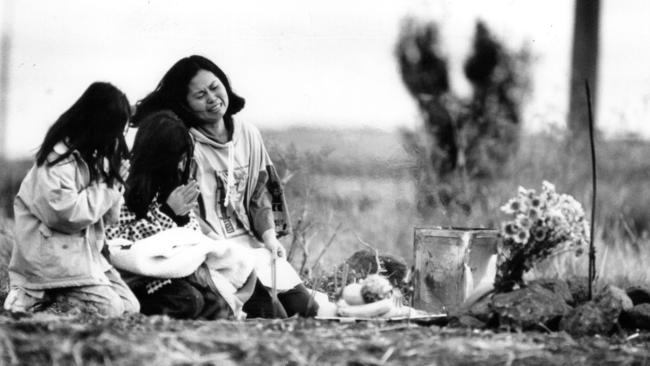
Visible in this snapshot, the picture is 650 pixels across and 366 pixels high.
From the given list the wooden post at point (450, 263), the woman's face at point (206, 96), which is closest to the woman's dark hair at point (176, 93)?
the woman's face at point (206, 96)

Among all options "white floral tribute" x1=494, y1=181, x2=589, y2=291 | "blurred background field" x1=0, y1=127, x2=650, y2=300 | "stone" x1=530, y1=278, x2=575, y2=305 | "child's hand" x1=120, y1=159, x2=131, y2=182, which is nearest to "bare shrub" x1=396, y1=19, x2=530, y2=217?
"blurred background field" x1=0, y1=127, x2=650, y2=300

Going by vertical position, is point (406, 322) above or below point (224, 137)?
below

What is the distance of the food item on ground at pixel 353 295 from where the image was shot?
→ 5.91m

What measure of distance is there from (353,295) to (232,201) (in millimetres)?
858

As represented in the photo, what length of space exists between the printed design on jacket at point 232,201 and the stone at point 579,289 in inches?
66.3

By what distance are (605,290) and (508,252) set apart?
1.66 ft

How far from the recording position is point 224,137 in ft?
21.0

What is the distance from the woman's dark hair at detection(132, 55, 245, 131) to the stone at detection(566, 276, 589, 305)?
2051 millimetres

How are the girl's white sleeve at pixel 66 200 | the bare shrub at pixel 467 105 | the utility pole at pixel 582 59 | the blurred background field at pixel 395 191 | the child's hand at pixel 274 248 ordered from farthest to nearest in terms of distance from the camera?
1. the utility pole at pixel 582 59
2. the bare shrub at pixel 467 105
3. the blurred background field at pixel 395 191
4. the child's hand at pixel 274 248
5. the girl's white sleeve at pixel 66 200

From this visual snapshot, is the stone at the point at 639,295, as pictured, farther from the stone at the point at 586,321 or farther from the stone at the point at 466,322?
the stone at the point at 466,322

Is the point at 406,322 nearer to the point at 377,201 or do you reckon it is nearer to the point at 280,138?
the point at 280,138

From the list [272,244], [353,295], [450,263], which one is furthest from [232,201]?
[450,263]

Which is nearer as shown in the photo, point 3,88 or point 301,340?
point 301,340

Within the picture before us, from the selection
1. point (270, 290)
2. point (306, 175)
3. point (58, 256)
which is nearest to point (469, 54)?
point (306, 175)
